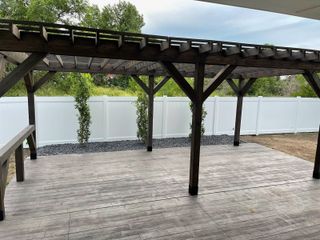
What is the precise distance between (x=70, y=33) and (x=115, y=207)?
2.56 metres

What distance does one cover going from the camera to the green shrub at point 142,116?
7.46m

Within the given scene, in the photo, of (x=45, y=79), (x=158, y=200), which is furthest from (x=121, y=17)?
(x=158, y=200)

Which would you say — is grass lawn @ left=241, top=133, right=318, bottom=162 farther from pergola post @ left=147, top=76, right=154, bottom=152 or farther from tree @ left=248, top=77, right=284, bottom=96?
tree @ left=248, top=77, right=284, bottom=96

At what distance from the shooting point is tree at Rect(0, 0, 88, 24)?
39.4 feet

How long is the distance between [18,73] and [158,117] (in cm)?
562

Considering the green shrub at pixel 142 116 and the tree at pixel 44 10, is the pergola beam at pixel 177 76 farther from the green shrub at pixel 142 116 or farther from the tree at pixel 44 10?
the tree at pixel 44 10

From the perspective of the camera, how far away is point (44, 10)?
480 inches

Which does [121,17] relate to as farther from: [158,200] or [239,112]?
[158,200]

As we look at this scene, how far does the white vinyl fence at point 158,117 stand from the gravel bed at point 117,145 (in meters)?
0.28

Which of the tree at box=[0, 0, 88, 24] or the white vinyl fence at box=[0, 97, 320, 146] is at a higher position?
the tree at box=[0, 0, 88, 24]

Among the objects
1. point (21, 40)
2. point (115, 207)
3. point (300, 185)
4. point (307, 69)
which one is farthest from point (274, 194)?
point (21, 40)

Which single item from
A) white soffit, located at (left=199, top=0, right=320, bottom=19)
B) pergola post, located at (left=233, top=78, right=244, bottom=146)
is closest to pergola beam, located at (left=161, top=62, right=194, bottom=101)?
white soffit, located at (left=199, top=0, right=320, bottom=19)

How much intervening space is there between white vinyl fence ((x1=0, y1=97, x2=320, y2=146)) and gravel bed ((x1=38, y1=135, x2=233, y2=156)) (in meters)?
0.28

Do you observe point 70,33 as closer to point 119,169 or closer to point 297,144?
A: point 119,169
